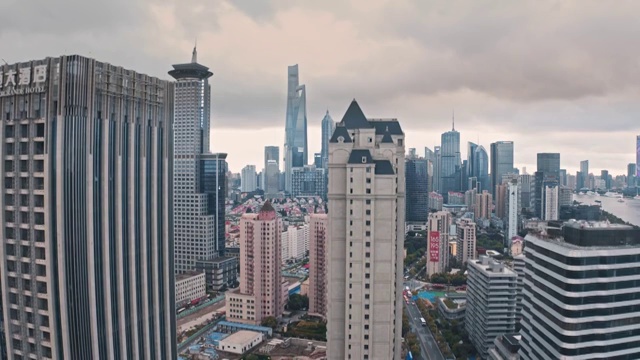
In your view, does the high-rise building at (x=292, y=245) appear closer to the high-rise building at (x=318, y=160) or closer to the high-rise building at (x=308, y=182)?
the high-rise building at (x=308, y=182)

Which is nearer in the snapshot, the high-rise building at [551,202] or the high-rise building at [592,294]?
the high-rise building at [592,294]

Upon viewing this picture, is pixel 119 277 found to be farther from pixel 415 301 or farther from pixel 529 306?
pixel 415 301

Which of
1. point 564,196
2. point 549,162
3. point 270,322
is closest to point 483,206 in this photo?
point 549,162

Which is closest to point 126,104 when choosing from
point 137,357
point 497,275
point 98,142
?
point 98,142

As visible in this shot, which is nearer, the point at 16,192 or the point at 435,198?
the point at 16,192

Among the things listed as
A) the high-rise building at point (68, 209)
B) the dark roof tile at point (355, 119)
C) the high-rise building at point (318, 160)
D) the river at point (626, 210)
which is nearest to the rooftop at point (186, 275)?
the high-rise building at point (68, 209)

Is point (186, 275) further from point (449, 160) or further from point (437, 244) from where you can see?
point (449, 160)
